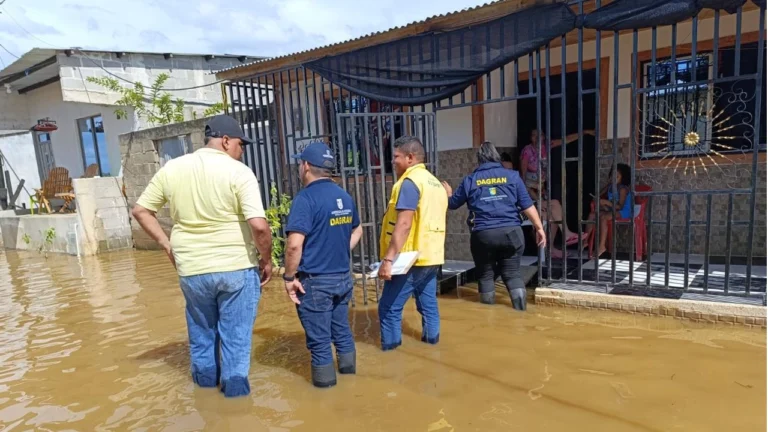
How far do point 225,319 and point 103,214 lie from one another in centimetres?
834

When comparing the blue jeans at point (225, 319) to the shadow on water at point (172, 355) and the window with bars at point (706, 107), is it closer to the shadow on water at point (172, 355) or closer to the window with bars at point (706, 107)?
the shadow on water at point (172, 355)

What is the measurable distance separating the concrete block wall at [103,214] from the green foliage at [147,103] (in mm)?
2073

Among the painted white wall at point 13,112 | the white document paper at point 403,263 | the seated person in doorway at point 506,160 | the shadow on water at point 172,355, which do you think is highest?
the painted white wall at point 13,112

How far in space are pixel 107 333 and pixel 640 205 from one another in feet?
19.9

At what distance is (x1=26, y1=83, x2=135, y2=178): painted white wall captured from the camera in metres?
12.2

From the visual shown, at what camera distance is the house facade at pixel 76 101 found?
36.3 ft

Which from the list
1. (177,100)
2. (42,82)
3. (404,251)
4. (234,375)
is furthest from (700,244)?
(42,82)

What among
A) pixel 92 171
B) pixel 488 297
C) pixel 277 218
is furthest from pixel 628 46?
pixel 92 171

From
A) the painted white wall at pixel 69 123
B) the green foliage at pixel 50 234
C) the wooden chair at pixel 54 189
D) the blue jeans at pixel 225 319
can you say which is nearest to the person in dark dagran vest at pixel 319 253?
the blue jeans at pixel 225 319

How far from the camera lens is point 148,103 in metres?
11.6

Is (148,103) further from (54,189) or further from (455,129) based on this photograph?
(455,129)

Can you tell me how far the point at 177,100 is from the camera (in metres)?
11.8

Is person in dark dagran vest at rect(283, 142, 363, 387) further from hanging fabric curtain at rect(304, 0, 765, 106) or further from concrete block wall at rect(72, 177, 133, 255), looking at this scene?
concrete block wall at rect(72, 177, 133, 255)

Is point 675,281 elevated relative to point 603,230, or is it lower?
lower
